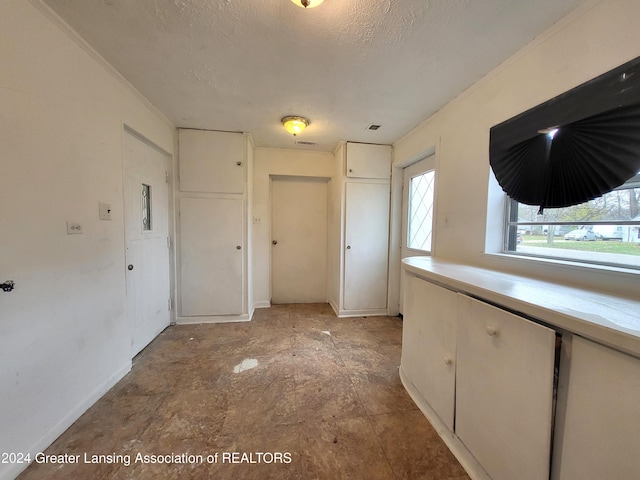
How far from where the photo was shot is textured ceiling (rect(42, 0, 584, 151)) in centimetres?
126

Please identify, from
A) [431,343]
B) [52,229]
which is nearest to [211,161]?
[52,229]

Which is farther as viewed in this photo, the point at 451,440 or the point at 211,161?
the point at 211,161

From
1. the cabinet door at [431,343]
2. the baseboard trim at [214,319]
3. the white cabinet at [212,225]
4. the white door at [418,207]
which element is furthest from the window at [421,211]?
the baseboard trim at [214,319]

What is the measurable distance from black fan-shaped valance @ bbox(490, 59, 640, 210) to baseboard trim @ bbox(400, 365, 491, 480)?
140 cm

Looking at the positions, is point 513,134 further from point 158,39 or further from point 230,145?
point 230,145

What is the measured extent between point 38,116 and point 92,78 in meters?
0.57

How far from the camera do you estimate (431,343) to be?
1482 mm

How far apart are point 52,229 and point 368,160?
3.01m

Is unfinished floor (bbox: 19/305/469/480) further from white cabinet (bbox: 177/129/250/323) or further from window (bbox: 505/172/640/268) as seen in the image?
window (bbox: 505/172/640/268)

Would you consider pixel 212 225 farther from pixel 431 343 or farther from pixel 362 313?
pixel 431 343

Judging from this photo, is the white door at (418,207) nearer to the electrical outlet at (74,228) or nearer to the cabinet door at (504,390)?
the cabinet door at (504,390)

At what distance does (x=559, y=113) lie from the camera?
1.24 meters

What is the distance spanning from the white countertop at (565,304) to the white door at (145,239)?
8.28ft

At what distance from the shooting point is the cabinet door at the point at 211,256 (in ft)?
9.47
